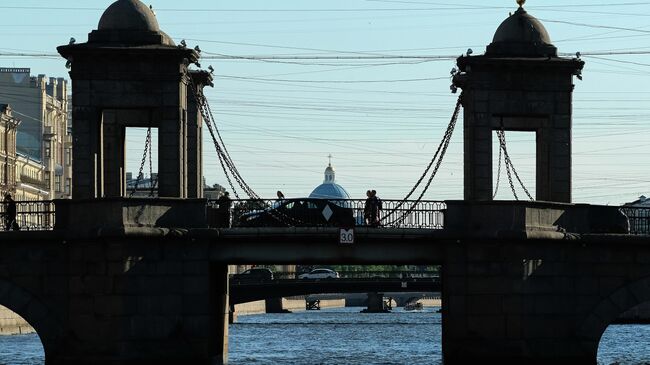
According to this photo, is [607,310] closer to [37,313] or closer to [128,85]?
[128,85]

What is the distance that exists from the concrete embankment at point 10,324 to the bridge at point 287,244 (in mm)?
38475

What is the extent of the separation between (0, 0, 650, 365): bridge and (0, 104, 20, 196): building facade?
67849 millimetres

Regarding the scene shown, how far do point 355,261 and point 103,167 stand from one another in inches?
358

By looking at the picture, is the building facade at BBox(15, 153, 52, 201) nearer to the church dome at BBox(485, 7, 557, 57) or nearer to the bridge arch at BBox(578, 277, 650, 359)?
the church dome at BBox(485, 7, 557, 57)

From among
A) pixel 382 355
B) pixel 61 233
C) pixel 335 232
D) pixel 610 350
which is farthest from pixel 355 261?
pixel 610 350

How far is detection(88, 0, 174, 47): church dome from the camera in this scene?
51.2 meters

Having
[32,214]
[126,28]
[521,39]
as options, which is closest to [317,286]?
[32,214]

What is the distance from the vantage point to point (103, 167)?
182ft

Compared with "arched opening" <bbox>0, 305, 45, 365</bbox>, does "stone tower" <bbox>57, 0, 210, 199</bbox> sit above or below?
above

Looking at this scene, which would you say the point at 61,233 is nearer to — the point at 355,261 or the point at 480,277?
the point at 355,261

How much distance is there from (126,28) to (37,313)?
8.76 metres

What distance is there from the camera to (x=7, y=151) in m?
124

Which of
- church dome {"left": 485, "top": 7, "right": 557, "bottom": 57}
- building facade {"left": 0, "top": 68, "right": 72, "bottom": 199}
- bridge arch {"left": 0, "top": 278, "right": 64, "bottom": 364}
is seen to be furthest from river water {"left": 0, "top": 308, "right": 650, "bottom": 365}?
building facade {"left": 0, "top": 68, "right": 72, "bottom": 199}

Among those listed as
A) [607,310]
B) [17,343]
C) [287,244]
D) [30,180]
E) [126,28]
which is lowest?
[17,343]
